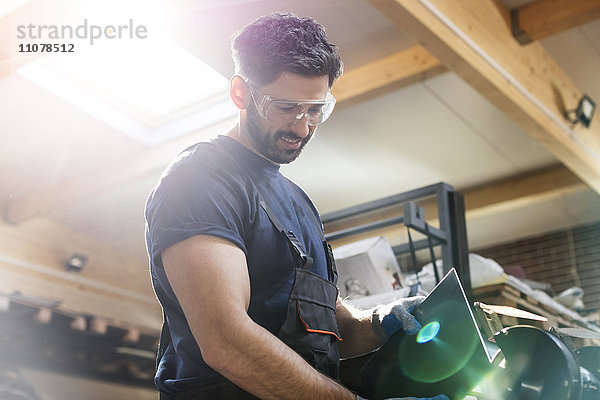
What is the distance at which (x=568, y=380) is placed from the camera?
1313 millimetres

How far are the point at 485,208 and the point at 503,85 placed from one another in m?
2.56

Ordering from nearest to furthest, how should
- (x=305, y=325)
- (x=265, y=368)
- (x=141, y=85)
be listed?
(x=265, y=368), (x=305, y=325), (x=141, y=85)

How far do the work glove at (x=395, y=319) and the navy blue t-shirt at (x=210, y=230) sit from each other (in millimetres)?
191

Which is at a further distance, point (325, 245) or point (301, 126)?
point (325, 245)

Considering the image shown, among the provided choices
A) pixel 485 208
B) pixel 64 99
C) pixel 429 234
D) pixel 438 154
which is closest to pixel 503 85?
pixel 429 234

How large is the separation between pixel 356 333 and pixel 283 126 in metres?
0.58

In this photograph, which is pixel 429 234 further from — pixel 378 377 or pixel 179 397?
pixel 179 397

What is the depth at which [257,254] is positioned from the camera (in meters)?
1.51

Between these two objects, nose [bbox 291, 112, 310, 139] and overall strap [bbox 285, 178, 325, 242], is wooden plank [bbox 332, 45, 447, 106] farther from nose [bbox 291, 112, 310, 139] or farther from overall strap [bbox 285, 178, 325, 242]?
nose [bbox 291, 112, 310, 139]

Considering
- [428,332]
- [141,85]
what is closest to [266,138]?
[428,332]

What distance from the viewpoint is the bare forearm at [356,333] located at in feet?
5.80

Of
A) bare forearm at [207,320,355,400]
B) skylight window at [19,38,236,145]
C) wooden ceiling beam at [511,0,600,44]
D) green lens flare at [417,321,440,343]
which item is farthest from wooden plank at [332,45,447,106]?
bare forearm at [207,320,355,400]

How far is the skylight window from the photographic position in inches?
173

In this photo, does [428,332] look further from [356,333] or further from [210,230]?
[210,230]
